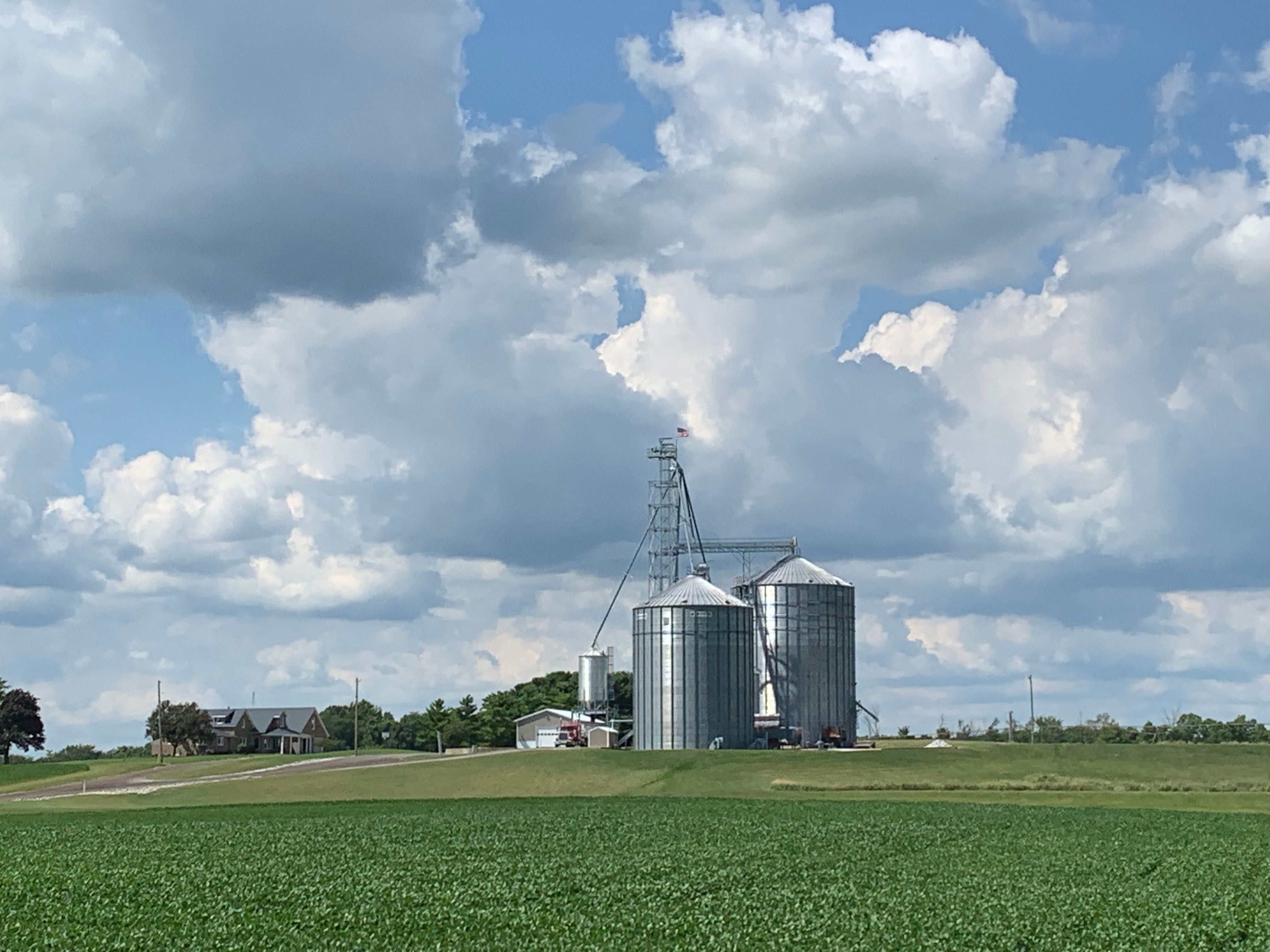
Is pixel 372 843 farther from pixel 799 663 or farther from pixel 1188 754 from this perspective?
pixel 799 663

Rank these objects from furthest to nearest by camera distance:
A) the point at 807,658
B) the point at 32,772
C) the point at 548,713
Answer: the point at 548,713, the point at 32,772, the point at 807,658

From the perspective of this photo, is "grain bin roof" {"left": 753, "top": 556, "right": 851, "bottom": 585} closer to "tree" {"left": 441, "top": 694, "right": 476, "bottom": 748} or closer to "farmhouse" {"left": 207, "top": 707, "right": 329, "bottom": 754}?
"tree" {"left": 441, "top": 694, "right": 476, "bottom": 748}

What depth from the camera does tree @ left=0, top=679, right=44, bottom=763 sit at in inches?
5842

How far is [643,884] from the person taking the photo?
33281mm

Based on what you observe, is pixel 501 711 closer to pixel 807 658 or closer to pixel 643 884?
pixel 807 658

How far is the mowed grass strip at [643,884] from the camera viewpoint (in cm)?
2689

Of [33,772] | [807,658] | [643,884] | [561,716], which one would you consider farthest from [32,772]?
[643,884]

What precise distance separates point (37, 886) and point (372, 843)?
12.0 m

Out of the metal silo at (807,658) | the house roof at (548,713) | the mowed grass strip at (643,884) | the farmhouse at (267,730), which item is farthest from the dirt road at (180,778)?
the farmhouse at (267,730)

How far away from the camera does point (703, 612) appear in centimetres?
10131

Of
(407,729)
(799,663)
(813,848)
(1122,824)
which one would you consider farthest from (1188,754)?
(407,729)

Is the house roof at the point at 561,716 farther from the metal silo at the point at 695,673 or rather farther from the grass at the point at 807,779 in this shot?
the grass at the point at 807,779

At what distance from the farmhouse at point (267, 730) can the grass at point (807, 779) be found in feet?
293

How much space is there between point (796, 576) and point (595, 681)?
19.8 metres
